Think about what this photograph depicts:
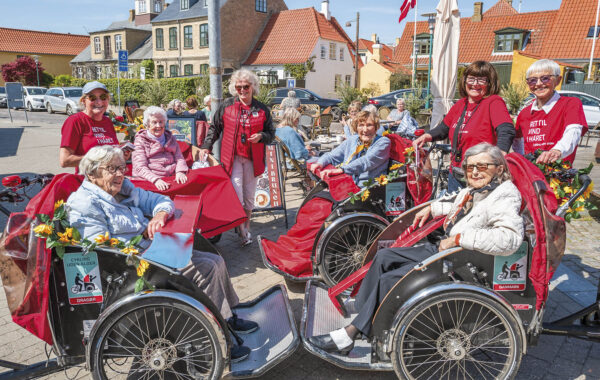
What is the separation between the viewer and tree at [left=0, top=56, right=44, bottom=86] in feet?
136

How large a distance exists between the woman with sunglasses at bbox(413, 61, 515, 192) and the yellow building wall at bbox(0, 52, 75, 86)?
58318 millimetres

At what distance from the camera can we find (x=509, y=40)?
33000mm

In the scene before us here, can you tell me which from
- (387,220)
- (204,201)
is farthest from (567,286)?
(204,201)

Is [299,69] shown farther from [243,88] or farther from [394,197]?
[394,197]

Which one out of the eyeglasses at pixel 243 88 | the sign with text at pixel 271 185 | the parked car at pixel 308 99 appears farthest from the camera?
the parked car at pixel 308 99

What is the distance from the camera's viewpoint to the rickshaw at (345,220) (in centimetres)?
380

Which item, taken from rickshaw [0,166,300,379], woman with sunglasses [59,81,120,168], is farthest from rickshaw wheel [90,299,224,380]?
woman with sunglasses [59,81,120,168]

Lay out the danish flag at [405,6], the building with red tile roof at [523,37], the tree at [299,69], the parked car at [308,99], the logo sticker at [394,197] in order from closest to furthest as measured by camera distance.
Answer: the logo sticker at [394,197], the danish flag at [405,6], the parked car at [308,99], the building with red tile roof at [523,37], the tree at [299,69]

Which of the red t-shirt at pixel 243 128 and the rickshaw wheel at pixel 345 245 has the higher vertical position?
the red t-shirt at pixel 243 128

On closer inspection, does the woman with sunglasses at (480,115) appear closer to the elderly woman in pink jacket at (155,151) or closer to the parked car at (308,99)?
the elderly woman in pink jacket at (155,151)

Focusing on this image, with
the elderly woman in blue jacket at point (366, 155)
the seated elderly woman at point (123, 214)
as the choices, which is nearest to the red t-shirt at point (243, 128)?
the elderly woman in blue jacket at point (366, 155)

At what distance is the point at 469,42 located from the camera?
3497 centimetres

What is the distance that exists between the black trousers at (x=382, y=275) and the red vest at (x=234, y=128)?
236 centimetres

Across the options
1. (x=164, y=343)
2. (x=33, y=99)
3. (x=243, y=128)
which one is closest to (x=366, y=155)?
(x=243, y=128)
